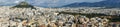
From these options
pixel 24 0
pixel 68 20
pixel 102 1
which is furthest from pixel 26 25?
pixel 102 1

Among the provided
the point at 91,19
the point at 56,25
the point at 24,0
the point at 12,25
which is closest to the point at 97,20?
the point at 91,19

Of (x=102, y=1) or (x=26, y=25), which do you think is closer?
(x=26, y=25)

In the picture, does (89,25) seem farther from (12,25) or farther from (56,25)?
(12,25)

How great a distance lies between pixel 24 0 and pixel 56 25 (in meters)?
12.0

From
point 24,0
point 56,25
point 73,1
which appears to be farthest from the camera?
point 73,1

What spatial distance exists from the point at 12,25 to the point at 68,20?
87.3 inches

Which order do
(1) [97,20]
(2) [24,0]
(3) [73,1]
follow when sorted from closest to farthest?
(1) [97,20] → (2) [24,0] → (3) [73,1]

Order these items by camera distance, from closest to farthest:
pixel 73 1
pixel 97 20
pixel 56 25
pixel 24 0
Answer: pixel 56 25 < pixel 97 20 < pixel 24 0 < pixel 73 1

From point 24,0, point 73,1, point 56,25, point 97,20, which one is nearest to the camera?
point 56,25

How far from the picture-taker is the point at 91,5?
26875mm

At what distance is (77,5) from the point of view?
87.7 ft

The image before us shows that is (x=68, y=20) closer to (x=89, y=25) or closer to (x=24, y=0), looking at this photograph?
(x=89, y=25)

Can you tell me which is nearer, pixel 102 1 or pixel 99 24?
pixel 99 24

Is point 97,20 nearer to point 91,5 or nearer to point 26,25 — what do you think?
point 26,25
